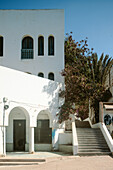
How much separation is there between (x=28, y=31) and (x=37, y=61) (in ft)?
8.64

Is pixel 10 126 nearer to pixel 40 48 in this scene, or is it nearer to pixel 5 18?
pixel 40 48

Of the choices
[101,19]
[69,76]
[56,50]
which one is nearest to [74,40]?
[56,50]

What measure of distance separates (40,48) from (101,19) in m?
7.37

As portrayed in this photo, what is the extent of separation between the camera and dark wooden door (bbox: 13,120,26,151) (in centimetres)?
1889

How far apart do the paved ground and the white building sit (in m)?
4.43

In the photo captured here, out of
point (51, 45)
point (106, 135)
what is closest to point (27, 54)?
point (51, 45)

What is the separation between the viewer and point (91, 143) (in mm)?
16922

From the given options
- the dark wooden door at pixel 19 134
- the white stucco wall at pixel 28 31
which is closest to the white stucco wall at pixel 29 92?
the dark wooden door at pixel 19 134

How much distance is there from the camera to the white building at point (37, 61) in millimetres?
18875

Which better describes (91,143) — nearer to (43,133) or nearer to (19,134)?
(43,133)

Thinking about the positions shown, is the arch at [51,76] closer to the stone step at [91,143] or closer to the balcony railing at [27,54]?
the balcony railing at [27,54]

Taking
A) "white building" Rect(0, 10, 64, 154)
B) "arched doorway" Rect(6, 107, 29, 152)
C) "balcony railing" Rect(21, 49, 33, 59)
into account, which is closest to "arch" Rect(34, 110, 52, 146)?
"white building" Rect(0, 10, 64, 154)

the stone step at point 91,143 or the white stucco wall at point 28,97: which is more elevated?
the white stucco wall at point 28,97

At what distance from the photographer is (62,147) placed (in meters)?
18.2
